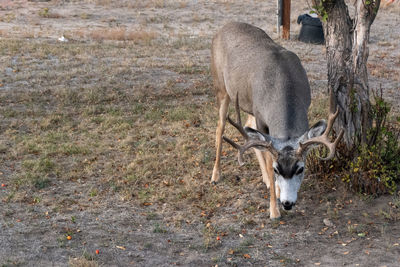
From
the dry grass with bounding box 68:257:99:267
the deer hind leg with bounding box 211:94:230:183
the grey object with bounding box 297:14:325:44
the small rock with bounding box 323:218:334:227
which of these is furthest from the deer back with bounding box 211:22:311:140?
the grey object with bounding box 297:14:325:44

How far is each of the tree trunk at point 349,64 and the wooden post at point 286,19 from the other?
422 inches

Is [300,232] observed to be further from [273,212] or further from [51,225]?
[51,225]

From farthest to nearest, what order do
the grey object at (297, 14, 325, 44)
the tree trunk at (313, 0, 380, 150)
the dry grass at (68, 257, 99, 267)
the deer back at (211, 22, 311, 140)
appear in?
1. the grey object at (297, 14, 325, 44)
2. the tree trunk at (313, 0, 380, 150)
3. the deer back at (211, 22, 311, 140)
4. the dry grass at (68, 257, 99, 267)

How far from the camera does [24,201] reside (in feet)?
22.3

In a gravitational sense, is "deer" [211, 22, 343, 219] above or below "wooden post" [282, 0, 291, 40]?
above

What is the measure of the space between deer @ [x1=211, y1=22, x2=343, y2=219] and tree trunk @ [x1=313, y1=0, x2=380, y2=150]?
0.44 meters

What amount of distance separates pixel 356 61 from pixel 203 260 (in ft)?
9.67

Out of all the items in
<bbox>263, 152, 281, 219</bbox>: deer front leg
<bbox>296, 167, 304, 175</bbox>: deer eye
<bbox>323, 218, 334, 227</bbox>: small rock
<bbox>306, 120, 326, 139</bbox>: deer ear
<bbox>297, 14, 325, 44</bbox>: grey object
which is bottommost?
<bbox>297, 14, 325, 44</bbox>: grey object

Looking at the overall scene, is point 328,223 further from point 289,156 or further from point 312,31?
point 312,31

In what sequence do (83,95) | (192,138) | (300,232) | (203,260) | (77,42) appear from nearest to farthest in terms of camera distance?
(203,260), (300,232), (192,138), (83,95), (77,42)

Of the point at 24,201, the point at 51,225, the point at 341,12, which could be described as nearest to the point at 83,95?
the point at 24,201

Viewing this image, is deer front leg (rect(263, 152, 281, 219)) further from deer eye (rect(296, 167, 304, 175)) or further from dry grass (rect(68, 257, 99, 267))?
dry grass (rect(68, 257, 99, 267))

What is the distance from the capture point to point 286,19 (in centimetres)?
1748

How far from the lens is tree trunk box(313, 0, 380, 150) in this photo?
6.54 meters
